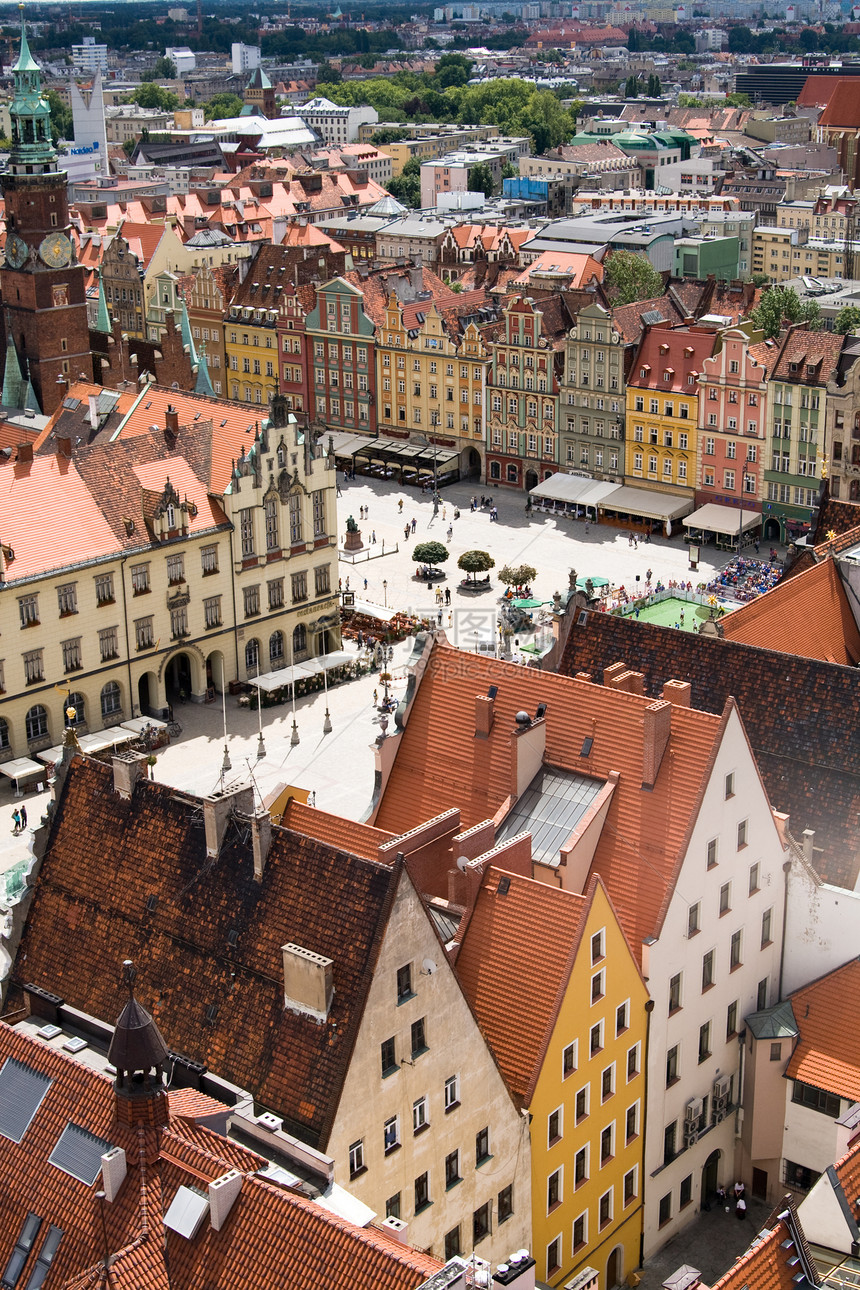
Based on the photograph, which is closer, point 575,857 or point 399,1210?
point 399,1210

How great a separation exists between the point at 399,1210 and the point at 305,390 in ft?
396

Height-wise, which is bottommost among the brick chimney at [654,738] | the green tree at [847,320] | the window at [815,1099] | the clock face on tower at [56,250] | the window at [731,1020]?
the window at [815,1099]

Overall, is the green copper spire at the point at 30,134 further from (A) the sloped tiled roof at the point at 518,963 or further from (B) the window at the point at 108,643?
(A) the sloped tiled roof at the point at 518,963

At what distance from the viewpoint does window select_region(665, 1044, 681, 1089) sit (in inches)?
2008

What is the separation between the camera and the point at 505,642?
98250 millimetres

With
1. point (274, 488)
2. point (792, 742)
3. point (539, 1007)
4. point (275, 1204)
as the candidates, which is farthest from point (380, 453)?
point (275, 1204)

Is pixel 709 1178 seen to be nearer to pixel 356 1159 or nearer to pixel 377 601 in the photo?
pixel 356 1159

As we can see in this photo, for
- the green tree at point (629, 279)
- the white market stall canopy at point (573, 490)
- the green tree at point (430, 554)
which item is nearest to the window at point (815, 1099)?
the green tree at point (430, 554)

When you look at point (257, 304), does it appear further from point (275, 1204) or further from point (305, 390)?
point (275, 1204)

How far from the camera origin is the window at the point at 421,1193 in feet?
136

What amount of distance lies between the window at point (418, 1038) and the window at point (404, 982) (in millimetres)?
805

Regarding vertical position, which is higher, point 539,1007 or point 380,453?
point 539,1007

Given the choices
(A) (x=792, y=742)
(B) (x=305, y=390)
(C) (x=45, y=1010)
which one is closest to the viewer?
(C) (x=45, y=1010)

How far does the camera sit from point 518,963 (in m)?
45.3
